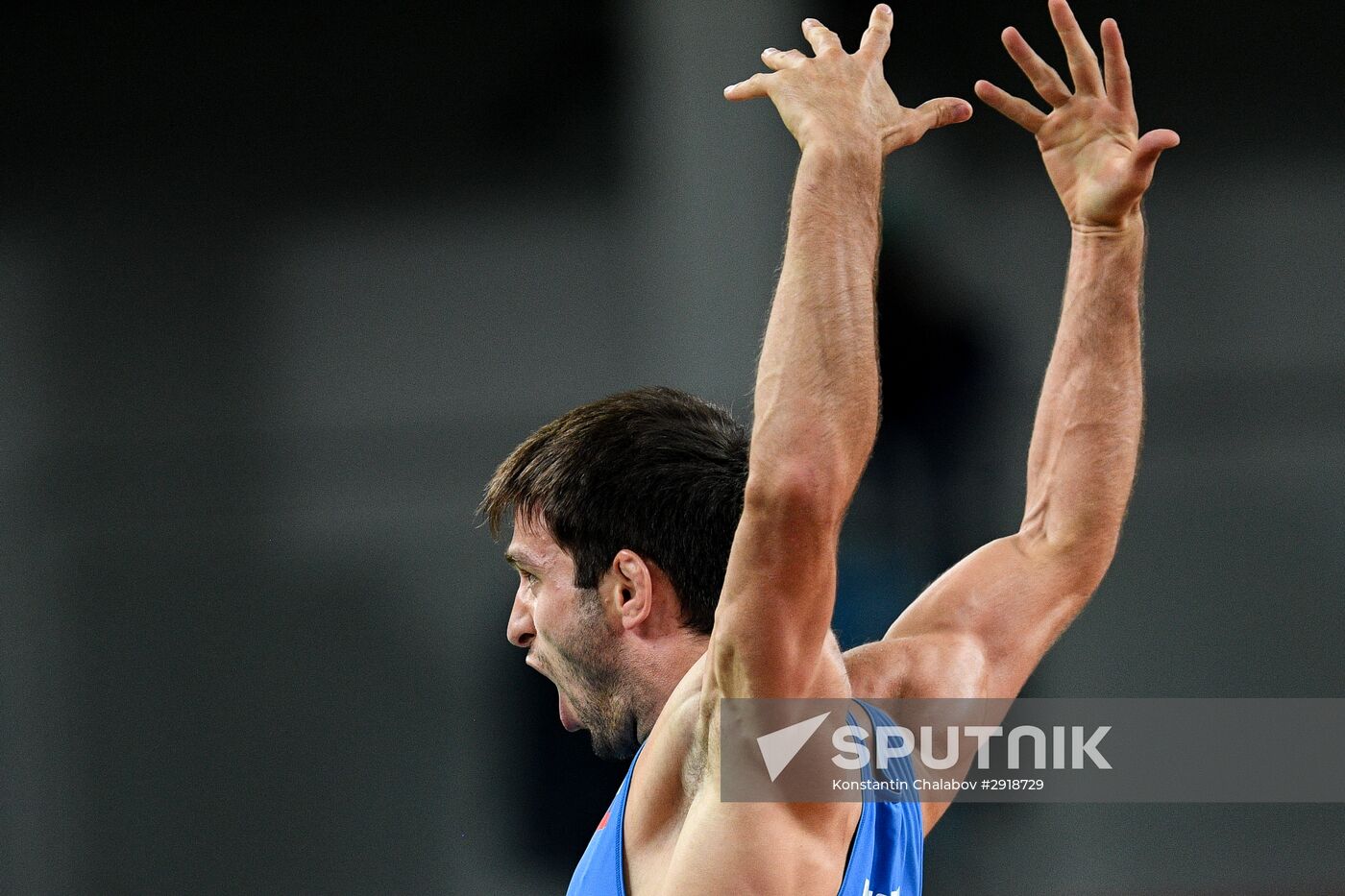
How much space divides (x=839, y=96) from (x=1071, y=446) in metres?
0.60

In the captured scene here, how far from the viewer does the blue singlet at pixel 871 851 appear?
1248 millimetres

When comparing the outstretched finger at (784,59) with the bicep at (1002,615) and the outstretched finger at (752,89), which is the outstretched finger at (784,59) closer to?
the outstretched finger at (752,89)

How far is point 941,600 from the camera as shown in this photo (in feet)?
5.16

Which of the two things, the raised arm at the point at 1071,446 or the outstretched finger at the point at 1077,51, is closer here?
the outstretched finger at the point at 1077,51

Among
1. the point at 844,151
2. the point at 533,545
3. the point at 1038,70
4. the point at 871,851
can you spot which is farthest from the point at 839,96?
the point at 871,851

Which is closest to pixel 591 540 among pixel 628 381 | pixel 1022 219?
pixel 628 381

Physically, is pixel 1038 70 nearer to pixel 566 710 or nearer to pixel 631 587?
pixel 631 587

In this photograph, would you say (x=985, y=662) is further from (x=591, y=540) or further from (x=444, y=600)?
(x=444, y=600)

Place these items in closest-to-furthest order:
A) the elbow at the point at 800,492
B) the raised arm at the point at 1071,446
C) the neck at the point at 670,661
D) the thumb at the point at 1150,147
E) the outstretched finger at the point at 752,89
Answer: the elbow at the point at 800,492 → the outstretched finger at the point at 752,89 → the thumb at the point at 1150,147 → the neck at the point at 670,661 → the raised arm at the point at 1071,446

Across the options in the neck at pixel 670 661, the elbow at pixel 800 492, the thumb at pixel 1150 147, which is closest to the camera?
the elbow at pixel 800 492

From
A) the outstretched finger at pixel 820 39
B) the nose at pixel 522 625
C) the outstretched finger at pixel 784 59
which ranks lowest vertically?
the nose at pixel 522 625

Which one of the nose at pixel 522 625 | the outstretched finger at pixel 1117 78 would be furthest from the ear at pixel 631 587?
the outstretched finger at pixel 1117 78

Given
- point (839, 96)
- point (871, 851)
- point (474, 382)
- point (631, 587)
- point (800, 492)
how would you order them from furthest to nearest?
1. point (474, 382)
2. point (631, 587)
3. point (871, 851)
4. point (839, 96)
5. point (800, 492)

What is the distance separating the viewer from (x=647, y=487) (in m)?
1.40
